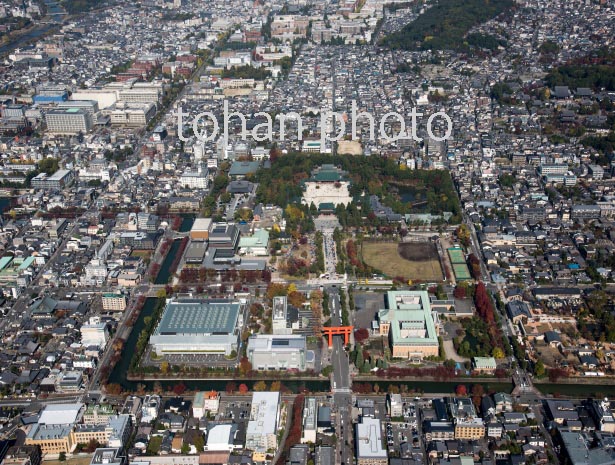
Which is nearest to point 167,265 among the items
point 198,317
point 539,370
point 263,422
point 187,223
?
point 187,223

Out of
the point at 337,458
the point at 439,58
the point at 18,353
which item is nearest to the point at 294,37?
the point at 439,58

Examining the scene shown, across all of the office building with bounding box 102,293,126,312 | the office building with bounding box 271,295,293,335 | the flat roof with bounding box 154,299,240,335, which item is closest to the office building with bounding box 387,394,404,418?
the office building with bounding box 271,295,293,335

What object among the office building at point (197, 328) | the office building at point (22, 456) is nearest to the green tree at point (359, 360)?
the office building at point (197, 328)

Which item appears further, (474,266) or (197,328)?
(474,266)

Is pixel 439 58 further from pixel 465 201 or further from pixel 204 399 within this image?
pixel 204 399

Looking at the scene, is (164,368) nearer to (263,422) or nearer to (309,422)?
(263,422)

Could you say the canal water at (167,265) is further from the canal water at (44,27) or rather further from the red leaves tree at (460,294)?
the canal water at (44,27)

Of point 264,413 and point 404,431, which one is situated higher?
point 264,413
